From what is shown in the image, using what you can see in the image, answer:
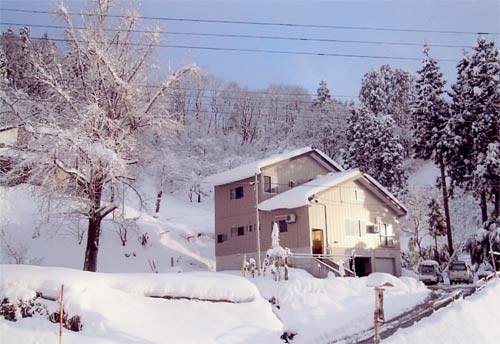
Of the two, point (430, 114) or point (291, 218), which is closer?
point (291, 218)

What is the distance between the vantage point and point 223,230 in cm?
3434

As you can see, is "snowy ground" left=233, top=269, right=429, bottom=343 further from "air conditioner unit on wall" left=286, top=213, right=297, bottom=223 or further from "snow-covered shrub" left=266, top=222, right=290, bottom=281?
"air conditioner unit on wall" left=286, top=213, right=297, bottom=223

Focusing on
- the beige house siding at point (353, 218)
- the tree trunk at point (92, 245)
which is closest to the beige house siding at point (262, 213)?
the beige house siding at point (353, 218)

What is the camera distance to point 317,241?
31.7 metres

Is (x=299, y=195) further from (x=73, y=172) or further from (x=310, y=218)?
(x=73, y=172)

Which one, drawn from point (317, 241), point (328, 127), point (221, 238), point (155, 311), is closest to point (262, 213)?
point (317, 241)

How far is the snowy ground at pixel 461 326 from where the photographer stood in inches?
480

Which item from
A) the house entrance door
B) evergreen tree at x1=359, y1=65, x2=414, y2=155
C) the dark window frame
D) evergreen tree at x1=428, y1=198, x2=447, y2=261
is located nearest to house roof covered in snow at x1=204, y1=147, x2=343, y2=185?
the dark window frame

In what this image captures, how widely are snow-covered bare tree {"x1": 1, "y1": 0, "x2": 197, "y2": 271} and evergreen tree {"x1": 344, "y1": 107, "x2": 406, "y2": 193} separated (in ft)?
118

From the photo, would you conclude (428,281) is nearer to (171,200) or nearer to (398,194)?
(398,194)

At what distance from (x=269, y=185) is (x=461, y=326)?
64.6ft

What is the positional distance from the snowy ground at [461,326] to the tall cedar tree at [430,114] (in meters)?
26.0

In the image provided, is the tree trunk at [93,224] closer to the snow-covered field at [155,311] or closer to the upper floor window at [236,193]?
the snow-covered field at [155,311]

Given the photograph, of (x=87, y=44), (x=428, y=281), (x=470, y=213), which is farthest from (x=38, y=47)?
(x=470, y=213)
